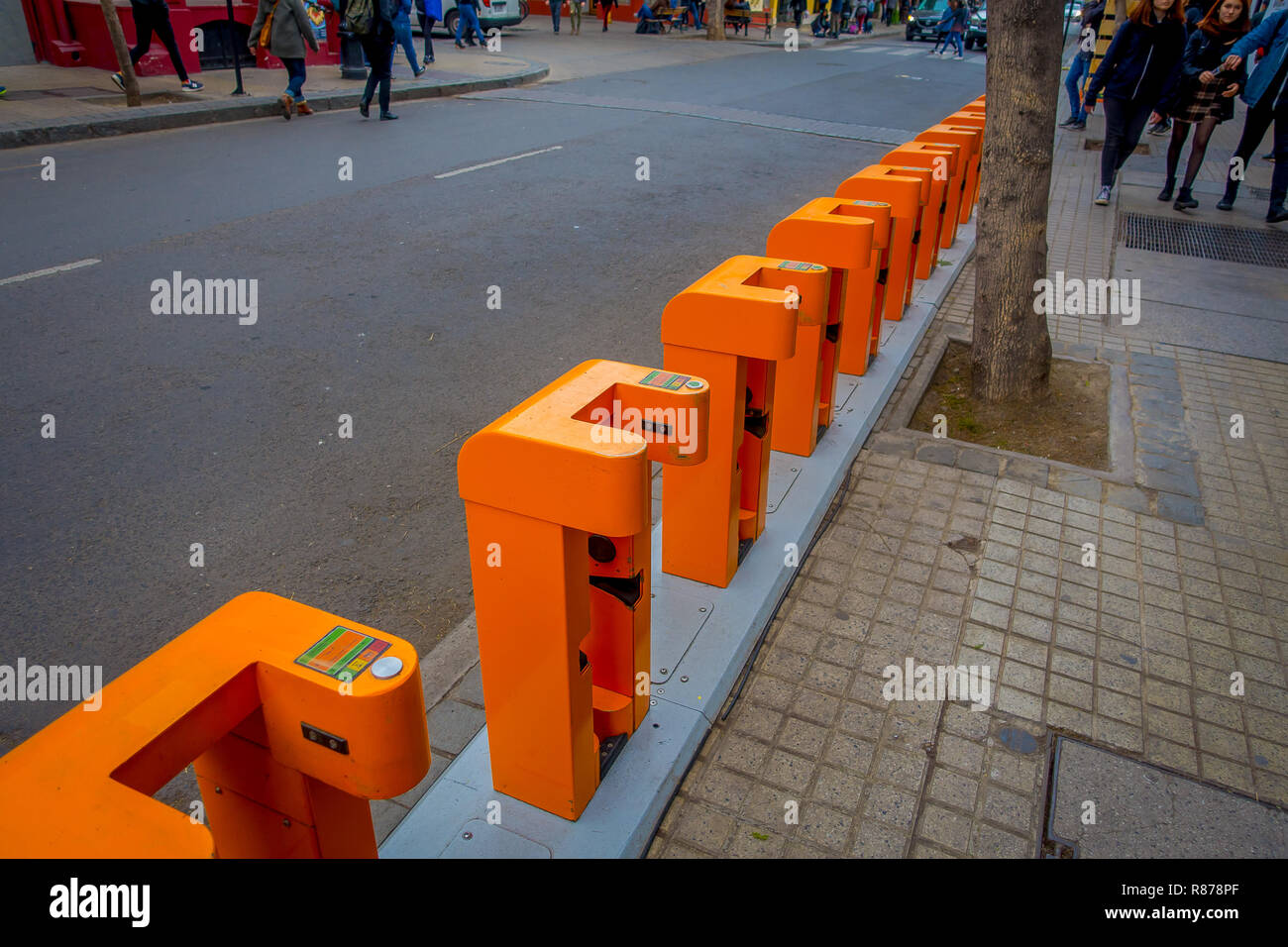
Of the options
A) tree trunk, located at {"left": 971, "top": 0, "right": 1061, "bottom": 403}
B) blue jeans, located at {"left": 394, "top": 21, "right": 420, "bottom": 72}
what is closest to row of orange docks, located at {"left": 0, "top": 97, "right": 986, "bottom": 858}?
tree trunk, located at {"left": 971, "top": 0, "right": 1061, "bottom": 403}

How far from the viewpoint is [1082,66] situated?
49.2ft

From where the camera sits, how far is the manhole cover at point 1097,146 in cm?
1311

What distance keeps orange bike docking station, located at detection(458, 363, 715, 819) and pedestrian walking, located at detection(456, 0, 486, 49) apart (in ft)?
76.5

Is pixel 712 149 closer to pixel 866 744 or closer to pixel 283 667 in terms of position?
pixel 866 744

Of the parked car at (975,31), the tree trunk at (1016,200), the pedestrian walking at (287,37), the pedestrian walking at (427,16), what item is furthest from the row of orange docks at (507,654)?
the parked car at (975,31)

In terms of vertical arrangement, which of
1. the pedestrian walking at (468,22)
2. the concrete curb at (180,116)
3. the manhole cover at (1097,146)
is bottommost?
the manhole cover at (1097,146)

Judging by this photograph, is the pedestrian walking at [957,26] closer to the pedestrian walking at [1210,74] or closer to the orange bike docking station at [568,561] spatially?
the pedestrian walking at [1210,74]

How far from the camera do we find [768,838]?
2.59 m

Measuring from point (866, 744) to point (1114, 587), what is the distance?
1.53 metres

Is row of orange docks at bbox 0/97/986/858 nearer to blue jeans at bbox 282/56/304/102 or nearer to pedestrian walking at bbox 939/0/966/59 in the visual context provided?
blue jeans at bbox 282/56/304/102

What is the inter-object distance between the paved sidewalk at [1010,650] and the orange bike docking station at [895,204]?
1.01 metres

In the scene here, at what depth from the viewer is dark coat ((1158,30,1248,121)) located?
353 inches

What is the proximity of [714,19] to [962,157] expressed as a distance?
24.6 meters

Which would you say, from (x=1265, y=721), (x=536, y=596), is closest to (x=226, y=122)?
(x=536, y=596)
